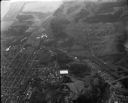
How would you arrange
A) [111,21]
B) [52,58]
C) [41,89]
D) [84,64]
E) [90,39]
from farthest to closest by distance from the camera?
[111,21] < [90,39] < [52,58] < [84,64] < [41,89]

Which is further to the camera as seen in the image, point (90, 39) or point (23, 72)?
point (90, 39)

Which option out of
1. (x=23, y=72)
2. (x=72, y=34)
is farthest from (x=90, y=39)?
(x=23, y=72)

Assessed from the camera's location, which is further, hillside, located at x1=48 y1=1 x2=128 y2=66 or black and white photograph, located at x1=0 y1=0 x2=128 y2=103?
hillside, located at x1=48 y1=1 x2=128 y2=66

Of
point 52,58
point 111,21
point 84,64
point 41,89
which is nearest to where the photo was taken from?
point 41,89

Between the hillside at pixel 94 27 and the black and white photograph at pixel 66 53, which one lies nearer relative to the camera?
the black and white photograph at pixel 66 53

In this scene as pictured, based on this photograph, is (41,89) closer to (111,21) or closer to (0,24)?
(111,21)

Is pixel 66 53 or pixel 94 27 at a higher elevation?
pixel 94 27

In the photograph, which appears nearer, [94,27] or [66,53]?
[66,53]

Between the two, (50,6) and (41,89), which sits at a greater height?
(50,6)
